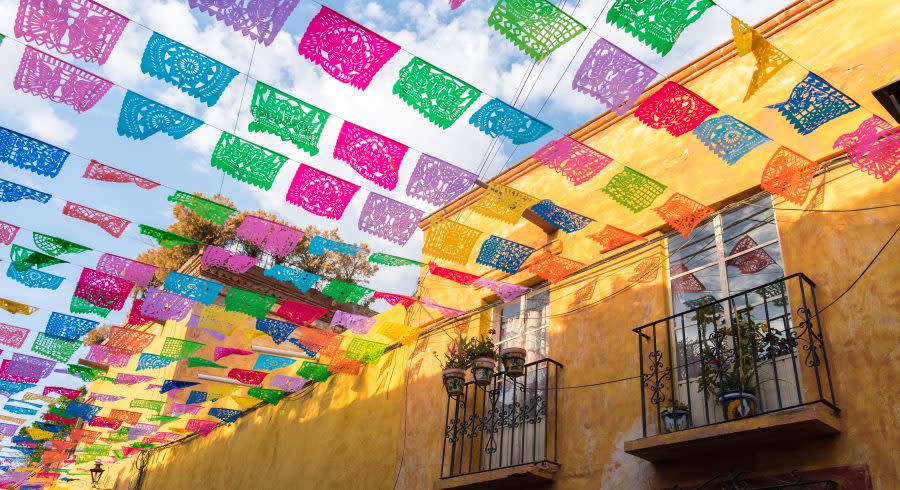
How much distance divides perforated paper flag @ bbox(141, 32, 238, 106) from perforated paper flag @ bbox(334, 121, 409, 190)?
0.99m

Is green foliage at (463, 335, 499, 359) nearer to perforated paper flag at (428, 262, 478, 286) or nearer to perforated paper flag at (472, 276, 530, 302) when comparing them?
perforated paper flag at (472, 276, 530, 302)

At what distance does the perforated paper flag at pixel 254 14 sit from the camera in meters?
4.55

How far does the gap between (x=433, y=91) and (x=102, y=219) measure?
3.83 m

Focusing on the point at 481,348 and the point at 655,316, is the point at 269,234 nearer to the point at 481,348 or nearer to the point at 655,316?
the point at 481,348

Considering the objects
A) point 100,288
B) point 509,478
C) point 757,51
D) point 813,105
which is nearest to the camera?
point 757,51

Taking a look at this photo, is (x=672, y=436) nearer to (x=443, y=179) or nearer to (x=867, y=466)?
(x=867, y=466)

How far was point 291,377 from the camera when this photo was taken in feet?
36.8

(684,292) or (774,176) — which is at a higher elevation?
(774,176)

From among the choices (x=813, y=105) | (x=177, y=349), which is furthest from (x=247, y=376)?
(x=813, y=105)

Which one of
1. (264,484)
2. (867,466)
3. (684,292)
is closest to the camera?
(867,466)

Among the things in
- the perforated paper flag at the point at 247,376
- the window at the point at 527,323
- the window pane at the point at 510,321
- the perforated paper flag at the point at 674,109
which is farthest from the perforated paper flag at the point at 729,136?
the perforated paper flag at the point at 247,376

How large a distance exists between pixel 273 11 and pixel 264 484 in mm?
8384

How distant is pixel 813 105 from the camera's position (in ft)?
16.6

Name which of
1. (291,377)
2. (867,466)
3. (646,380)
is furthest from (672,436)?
(291,377)
